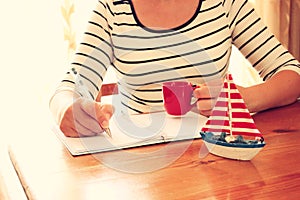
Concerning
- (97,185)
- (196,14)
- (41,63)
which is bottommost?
(41,63)

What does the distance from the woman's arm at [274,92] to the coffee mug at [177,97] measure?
17 cm

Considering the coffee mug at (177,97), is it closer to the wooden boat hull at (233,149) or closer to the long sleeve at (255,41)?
the wooden boat hull at (233,149)

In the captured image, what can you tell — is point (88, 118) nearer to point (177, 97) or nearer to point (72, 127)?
point (72, 127)

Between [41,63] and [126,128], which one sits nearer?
[126,128]

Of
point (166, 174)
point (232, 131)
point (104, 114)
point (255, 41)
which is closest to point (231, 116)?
point (232, 131)

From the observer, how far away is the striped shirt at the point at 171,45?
154 cm

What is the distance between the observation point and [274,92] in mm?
1340

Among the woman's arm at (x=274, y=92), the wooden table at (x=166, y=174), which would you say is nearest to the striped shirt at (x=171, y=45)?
the woman's arm at (x=274, y=92)

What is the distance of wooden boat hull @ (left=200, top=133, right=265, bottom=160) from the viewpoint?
3.15 ft

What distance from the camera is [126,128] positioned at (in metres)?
1.19

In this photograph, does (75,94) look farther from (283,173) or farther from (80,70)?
(283,173)

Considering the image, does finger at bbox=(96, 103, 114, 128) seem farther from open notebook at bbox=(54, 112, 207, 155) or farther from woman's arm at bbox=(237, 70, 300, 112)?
woman's arm at bbox=(237, 70, 300, 112)

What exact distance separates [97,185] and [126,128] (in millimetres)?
296

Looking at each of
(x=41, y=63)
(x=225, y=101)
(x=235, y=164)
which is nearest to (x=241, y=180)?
(x=235, y=164)
